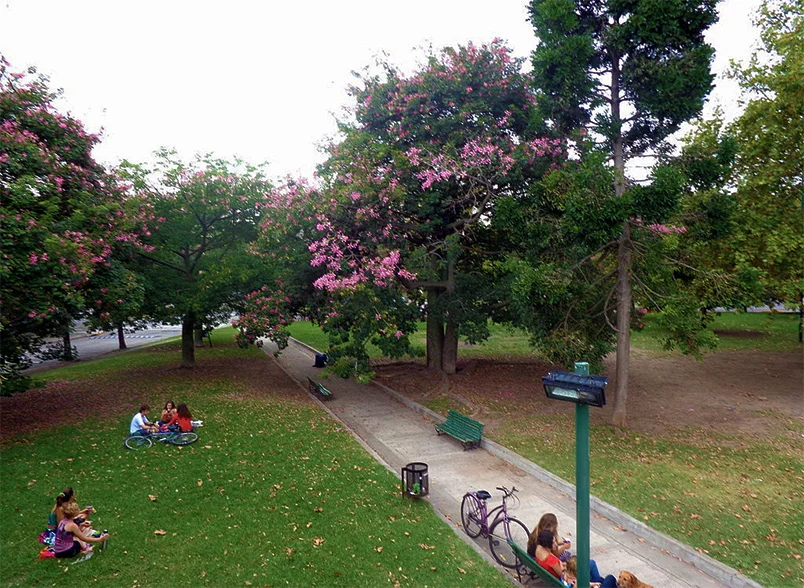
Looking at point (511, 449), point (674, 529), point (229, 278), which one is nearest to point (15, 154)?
point (229, 278)

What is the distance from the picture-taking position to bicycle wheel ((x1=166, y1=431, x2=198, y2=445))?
1099cm

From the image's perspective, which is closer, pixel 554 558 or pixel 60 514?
pixel 554 558

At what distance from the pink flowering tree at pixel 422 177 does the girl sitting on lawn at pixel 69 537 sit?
831 centimetres

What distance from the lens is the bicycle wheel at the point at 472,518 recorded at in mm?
7520

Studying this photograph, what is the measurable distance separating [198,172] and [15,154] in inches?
307

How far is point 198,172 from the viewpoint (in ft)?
59.2

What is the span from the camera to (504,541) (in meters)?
7.49

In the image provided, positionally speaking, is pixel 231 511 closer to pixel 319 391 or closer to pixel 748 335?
pixel 319 391

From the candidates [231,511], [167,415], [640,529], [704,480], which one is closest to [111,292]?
[167,415]

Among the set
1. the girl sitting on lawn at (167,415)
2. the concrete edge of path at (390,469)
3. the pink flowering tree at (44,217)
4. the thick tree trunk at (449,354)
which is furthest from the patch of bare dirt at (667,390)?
the pink flowering tree at (44,217)

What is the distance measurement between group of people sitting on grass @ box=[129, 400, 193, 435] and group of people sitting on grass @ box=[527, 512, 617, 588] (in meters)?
8.27

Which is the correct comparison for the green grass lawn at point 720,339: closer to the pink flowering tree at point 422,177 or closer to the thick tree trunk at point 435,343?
the thick tree trunk at point 435,343

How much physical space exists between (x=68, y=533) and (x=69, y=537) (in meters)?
0.05

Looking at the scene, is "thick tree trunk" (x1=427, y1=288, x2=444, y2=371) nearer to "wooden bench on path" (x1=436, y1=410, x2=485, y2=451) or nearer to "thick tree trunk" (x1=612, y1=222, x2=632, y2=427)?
"wooden bench on path" (x1=436, y1=410, x2=485, y2=451)
